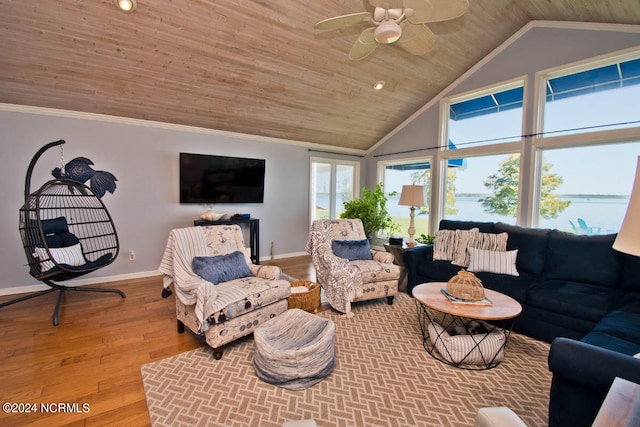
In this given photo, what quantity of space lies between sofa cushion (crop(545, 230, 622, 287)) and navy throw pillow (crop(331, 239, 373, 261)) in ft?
6.23

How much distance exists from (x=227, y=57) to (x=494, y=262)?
3757 millimetres

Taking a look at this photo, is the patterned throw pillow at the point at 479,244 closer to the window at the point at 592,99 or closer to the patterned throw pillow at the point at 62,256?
the window at the point at 592,99

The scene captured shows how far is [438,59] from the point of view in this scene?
4199 mm

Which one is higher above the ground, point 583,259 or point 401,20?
point 401,20

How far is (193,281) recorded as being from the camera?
2.40 meters

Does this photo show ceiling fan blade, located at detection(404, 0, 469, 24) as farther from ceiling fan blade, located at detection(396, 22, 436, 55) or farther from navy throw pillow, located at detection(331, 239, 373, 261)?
navy throw pillow, located at detection(331, 239, 373, 261)

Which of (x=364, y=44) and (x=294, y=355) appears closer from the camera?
(x=294, y=355)

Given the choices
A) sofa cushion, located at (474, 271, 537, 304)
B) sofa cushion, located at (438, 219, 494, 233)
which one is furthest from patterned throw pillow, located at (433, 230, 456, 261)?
sofa cushion, located at (474, 271, 537, 304)

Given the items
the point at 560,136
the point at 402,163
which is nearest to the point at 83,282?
the point at 402,163

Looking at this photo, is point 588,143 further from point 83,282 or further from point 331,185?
point 83,282

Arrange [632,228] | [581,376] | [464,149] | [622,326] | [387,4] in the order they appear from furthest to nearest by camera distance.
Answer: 1. [464,149]
2. [387,4]
3. [622,326]
4. [581,376]
5. [632,228]

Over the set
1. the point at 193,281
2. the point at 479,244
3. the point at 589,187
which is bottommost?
the point at 193,281

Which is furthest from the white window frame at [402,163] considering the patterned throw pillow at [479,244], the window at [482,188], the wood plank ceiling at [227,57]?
the patterned throw pillow at [479,244]

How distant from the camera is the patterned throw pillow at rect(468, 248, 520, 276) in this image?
3.05 meters
